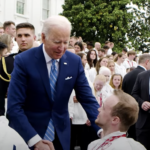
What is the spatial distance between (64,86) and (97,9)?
20.8 metres

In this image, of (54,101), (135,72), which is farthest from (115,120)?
(135,72)

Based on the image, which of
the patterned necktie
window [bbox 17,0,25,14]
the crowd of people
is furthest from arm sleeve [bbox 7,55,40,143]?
window [bbox 17,0,25,14]

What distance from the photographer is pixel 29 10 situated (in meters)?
19.9

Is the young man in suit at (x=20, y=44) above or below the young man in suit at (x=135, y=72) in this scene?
above

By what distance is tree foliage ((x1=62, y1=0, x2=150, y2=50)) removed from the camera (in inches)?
894

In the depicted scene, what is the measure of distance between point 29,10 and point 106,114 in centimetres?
1778

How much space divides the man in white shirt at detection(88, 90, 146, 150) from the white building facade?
46.8 ft

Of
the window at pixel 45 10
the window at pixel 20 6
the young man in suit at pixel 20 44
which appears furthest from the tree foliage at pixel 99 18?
the young man in suit at pixel 20 44

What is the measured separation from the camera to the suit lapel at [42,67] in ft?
9.09

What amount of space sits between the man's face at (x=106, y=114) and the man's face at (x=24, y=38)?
1556 mm

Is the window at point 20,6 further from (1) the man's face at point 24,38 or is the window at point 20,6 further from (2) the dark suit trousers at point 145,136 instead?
(1) the man's face at point 24,38

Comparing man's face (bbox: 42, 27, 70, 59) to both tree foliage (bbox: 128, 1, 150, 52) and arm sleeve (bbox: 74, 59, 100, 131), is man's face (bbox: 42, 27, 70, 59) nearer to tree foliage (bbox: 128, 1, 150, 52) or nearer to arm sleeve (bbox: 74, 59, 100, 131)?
arm sleeve (bbox: 74, 59, 100, 131)

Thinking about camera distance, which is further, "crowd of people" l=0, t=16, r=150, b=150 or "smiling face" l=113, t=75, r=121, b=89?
"smiling face" l=113, t=75, r=121, b=89

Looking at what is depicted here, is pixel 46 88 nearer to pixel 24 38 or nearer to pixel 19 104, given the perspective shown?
pixel 19 104
